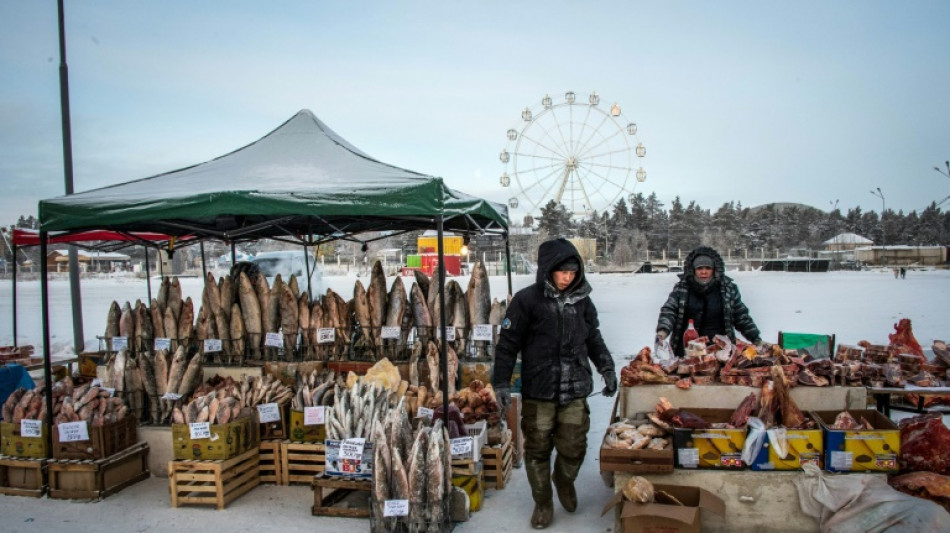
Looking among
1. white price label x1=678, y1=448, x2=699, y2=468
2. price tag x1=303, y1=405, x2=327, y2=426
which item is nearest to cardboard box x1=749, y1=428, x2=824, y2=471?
white price label x1=678, y1=448, x2=699, y2=468

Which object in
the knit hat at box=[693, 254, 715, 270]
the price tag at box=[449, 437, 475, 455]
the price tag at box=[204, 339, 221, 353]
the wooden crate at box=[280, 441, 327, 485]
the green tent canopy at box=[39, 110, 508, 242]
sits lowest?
the wooden crate at box=[280, 441, 327, 485]

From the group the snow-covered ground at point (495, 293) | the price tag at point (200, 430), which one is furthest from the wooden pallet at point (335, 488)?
the price tag at point (200, 430)

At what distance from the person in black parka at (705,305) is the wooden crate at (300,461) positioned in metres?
2.94

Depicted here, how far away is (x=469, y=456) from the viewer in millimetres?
4297

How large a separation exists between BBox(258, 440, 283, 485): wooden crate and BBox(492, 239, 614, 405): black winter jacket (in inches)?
78.8

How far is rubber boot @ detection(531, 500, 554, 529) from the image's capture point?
401 centimetres

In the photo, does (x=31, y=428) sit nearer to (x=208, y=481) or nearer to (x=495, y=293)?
(x=208, y=481)

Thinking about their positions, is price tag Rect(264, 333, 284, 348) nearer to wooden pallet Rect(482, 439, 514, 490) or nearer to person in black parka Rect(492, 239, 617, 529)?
wooden pallet Rect(482, 439, 514, 490)

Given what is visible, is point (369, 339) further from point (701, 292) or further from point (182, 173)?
point (701, 292)

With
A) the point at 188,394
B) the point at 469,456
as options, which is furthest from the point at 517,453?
the point at 188,394

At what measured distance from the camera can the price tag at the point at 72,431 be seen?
183 inches

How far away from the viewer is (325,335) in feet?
18.9

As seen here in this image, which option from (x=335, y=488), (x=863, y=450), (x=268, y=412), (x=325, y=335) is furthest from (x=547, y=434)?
(x=325, y=335)

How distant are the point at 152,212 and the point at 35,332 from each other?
1211 centimetres
